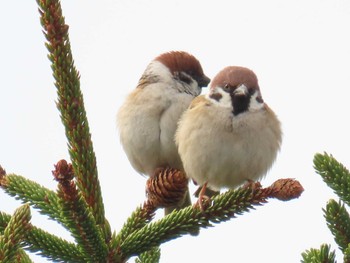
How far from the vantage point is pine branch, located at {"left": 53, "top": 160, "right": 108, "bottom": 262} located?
1.71 m

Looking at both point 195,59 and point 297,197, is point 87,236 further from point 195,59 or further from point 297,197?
point 195,59

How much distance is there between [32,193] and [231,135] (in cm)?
162

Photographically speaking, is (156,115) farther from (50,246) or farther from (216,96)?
(50,246)

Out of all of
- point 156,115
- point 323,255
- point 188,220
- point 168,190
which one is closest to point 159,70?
point 156,115

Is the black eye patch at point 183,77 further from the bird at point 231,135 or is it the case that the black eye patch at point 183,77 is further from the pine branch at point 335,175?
the pine branch at point 335,175

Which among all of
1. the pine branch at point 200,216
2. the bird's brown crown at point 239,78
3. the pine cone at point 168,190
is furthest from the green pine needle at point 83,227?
the bird's brown crown at point 239,78

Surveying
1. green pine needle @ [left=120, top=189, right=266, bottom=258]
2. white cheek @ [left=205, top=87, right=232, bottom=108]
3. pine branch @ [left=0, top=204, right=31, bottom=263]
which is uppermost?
white cheek @ [left=205, top=87, right=232, bottom=108]

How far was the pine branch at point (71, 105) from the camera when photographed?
194 cm

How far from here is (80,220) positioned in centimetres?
186

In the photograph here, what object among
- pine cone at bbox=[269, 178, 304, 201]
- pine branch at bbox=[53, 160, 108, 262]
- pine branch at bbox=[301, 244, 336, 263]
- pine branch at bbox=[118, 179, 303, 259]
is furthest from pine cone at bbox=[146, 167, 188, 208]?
pine branch at bbox=[301, 244, 336, 263]

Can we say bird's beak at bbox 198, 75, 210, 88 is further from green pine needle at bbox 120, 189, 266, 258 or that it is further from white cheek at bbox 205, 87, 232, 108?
green pine needle at bbox 120, 189, 266, 258

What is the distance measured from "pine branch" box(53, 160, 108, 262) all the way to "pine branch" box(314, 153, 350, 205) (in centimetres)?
81

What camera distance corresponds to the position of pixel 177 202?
256 cm

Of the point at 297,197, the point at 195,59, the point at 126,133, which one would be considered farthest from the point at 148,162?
the point at 297,197
